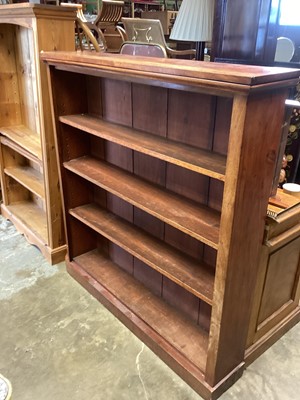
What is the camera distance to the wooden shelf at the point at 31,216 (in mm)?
2543

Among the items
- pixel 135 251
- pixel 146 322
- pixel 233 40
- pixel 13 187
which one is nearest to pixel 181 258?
pixel 135 251

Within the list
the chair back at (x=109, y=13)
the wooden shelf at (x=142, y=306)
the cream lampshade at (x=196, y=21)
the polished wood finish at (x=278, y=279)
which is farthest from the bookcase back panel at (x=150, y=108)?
the chair back at (x=109, y=13)

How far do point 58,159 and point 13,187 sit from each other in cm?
113

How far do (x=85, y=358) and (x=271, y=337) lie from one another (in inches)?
35.3

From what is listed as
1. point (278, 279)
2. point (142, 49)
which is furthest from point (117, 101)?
point (278, 279)

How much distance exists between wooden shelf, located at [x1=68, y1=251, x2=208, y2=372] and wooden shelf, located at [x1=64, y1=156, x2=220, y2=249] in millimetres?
626

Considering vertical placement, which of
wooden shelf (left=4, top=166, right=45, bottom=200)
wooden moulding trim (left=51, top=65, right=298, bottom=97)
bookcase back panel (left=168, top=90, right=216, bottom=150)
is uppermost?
wooden moulding trim (left=51, top=65, right=298, bottom=97)

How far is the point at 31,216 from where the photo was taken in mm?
2766

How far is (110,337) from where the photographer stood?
5.99ft

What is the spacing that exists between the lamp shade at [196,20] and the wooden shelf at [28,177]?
137 centimetres

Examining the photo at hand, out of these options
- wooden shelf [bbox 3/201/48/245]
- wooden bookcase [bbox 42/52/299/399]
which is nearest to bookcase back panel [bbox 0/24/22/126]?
wooden shelf [bbox 3/201/48/245]

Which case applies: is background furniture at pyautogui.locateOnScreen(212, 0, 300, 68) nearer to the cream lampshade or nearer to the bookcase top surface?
the cream lampshade

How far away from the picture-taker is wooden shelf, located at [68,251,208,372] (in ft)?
5.44

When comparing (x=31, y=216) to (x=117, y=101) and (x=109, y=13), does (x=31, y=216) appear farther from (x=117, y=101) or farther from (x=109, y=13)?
(x=109, y=13)
